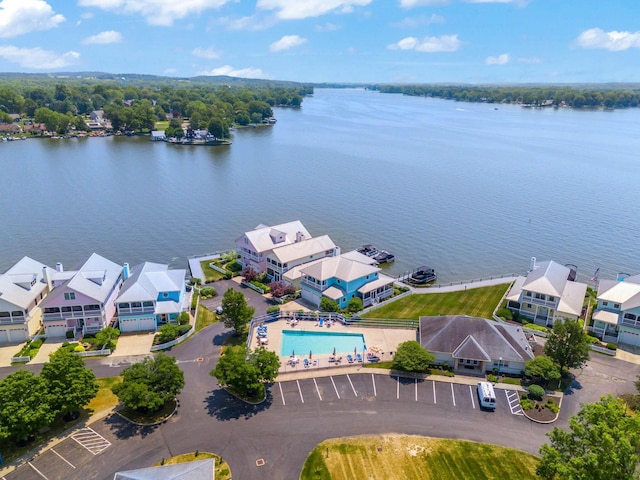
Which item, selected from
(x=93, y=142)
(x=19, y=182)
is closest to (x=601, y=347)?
(x=19, y=182)

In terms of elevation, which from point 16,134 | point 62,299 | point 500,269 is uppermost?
point 16,134

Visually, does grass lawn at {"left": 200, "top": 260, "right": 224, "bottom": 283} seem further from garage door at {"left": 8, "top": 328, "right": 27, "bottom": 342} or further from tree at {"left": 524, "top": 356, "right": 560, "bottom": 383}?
tree at {"left": 524, "top": 356, "right": 560, "bottom": 383}

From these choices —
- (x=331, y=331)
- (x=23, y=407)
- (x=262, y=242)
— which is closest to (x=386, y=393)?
(x=331, y=331)

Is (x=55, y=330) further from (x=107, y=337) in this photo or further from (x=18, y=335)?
(x=107, y=337)

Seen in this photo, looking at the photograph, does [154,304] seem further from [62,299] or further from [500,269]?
[500,269]

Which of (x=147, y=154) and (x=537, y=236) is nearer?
(x=537, y=236)
